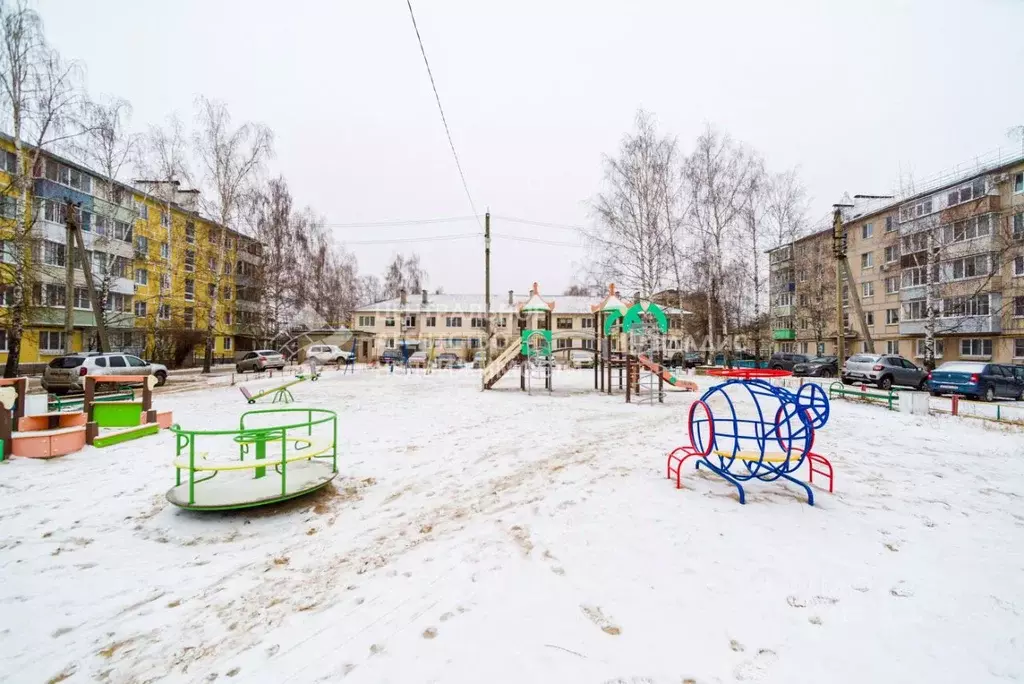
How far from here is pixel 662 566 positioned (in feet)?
11.8

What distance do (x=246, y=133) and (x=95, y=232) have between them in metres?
12.4

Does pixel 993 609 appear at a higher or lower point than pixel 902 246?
lower

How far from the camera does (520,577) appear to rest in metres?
3.46

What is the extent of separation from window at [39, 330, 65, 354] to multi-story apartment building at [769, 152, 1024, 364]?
43.0 metres

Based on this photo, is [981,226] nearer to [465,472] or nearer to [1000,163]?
[1000,163]

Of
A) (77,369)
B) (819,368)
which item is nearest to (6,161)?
(77,369)

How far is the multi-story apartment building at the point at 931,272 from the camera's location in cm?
2427

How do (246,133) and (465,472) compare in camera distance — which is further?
(246,133)

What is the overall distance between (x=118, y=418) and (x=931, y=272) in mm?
33748

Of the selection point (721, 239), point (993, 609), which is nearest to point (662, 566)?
point (993, 609)

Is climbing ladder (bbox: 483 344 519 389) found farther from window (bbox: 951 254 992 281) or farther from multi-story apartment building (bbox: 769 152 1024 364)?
window (bbox: 951 254 992 281)

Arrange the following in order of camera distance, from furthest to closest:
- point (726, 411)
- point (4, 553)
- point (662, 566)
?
1. point (726, 411)
2. point (4, 553)
3. point (662, 566)

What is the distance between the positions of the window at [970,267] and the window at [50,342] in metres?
54.1

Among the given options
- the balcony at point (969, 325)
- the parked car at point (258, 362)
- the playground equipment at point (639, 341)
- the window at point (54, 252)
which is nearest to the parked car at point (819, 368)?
the balcony at point (969, 325)
